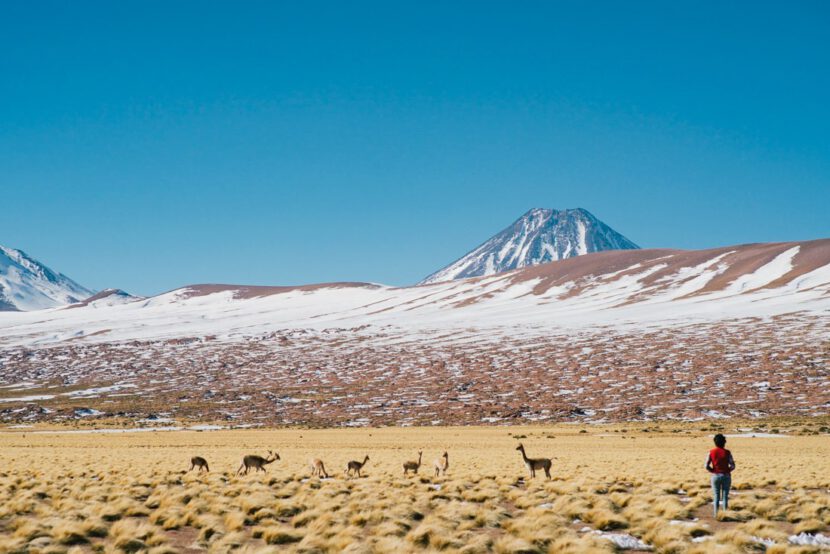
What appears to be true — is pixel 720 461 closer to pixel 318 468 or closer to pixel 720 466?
pixel 720 466

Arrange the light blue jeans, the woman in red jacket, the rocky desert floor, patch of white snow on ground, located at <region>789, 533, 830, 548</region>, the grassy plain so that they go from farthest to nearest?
the rocky desert floor → the light blue jeans → the woman in red jacket → patch of white snow on ground, located at <region>789, 533, 830, 548</region> → the grassy plain

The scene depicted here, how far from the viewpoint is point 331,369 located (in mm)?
91312

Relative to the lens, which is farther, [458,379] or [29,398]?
[29,398]

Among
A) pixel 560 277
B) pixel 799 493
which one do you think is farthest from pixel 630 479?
pixel 560 277

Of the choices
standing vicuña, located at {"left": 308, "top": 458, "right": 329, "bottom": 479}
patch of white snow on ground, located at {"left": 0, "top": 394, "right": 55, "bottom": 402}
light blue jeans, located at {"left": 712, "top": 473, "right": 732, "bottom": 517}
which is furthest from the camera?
patch of white snow on ground, located at {"left": 0, "top": 394, "right": 55, "bottom": 402}

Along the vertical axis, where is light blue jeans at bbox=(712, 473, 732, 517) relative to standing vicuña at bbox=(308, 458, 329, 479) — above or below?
above

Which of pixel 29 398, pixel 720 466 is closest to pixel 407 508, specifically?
pixel 720 466

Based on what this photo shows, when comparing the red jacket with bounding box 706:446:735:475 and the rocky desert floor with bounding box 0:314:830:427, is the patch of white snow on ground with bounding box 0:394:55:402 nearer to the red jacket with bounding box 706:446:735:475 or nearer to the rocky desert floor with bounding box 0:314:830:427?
the rocky desert floor with bounding box 0:314:830:427

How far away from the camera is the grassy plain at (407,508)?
10.2 meters

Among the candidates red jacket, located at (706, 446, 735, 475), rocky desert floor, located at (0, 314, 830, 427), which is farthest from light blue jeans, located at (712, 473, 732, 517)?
rocky desert floor, located at (0, 314, 830, 427)

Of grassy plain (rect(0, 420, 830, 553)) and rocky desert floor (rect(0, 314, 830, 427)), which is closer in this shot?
grassy plain (rect(0, 420, 830, 553))

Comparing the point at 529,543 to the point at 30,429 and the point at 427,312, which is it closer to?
the point at 30,429

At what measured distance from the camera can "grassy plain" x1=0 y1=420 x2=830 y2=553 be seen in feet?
33.5

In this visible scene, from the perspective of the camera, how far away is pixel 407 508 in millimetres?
13180
